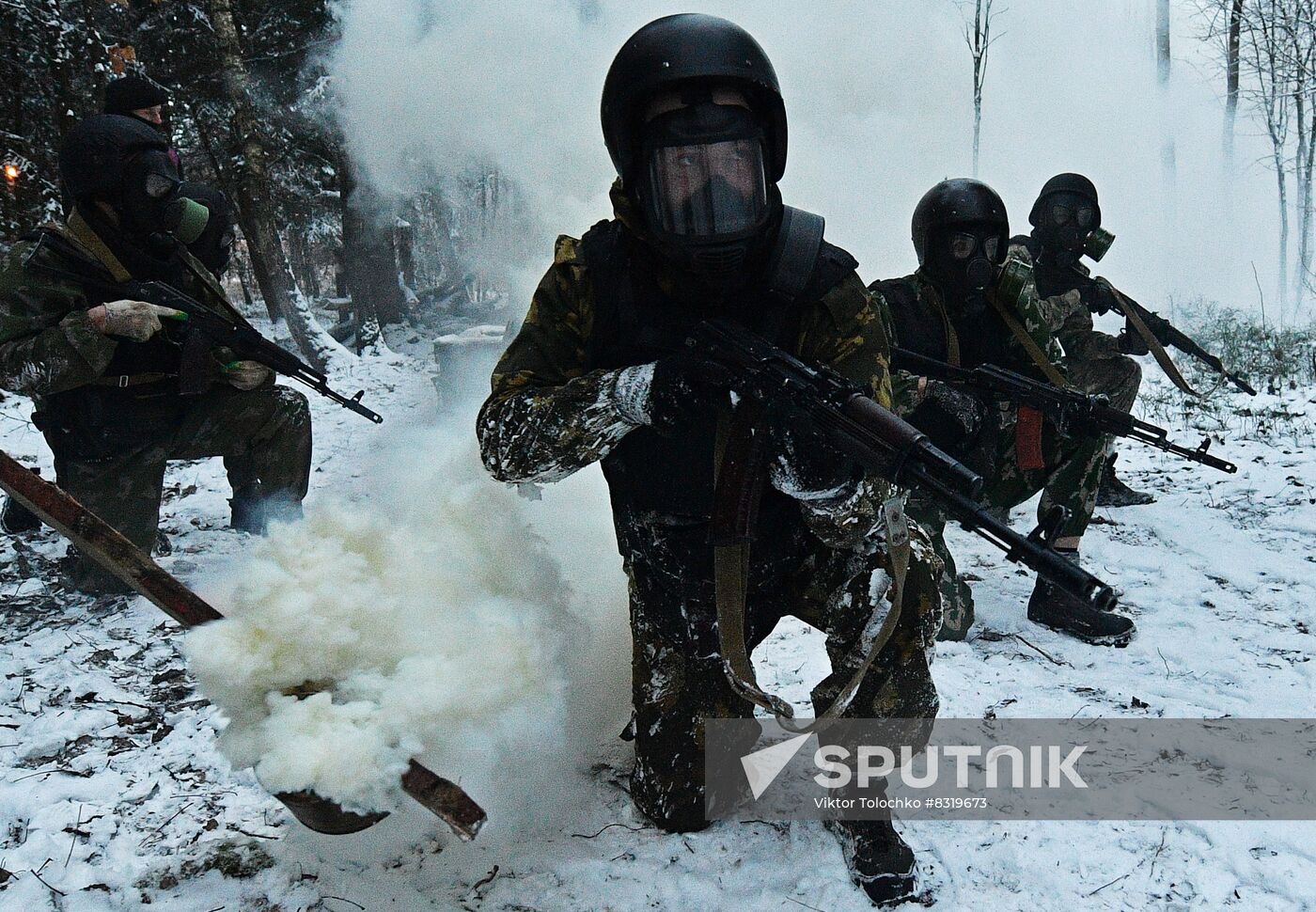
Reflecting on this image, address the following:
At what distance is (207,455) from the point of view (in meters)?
4.42

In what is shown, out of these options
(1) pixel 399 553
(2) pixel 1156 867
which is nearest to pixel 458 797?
(1) pixel 399 553

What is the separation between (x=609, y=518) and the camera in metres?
4.11

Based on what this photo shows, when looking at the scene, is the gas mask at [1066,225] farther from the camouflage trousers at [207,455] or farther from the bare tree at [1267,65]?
the bare tree at [1267,65]

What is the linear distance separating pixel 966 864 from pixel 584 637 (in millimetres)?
1481

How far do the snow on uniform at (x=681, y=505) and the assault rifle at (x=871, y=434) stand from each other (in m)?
0.23

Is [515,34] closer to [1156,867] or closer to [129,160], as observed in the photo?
[129,160]

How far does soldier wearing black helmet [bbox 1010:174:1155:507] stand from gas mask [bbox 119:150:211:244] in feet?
17.8

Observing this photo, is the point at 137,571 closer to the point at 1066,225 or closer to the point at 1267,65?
the point at 1066,225

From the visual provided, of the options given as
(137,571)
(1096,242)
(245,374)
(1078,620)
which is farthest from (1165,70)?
(137,571)

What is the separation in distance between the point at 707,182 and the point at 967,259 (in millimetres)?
2334

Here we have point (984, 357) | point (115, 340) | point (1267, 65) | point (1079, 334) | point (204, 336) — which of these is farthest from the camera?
point (1267, 65)

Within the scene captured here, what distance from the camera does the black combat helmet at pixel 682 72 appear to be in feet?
7.19

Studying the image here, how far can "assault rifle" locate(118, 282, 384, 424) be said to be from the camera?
3965 mm

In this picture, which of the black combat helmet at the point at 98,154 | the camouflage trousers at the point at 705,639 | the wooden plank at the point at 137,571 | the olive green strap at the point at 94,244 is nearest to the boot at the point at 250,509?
the olive green strap at the point at 94,244
